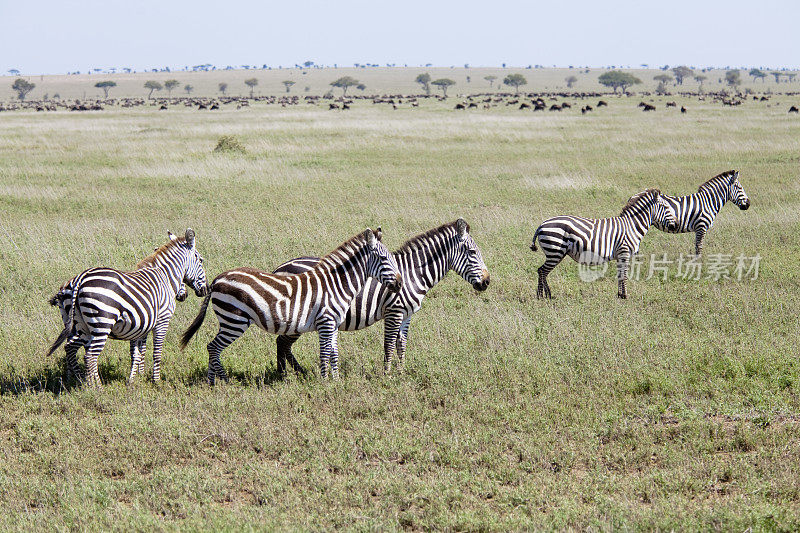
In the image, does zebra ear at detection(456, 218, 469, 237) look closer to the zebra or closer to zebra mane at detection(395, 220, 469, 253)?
zebra mane at detection(395, 220, 469, 253)

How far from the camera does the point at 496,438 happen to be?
6.17m

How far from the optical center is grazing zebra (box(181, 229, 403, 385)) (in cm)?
701

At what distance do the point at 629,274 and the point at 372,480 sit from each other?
26.8 ft

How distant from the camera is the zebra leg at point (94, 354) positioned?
22.5ft

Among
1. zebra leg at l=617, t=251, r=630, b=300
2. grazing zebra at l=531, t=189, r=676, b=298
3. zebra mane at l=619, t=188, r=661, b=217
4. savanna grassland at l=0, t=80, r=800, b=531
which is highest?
zebra mane at l=619, t=188, r=661, b=217

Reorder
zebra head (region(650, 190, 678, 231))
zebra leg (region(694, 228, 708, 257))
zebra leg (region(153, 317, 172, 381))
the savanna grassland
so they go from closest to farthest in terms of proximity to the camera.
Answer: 1. the savanna grassland
2. zebra leg (region(153, 317, 172, 381))
3. zebra head (region(650, 190, 678, 231))
4. zebra leg (region(694, 228, 708, 257))

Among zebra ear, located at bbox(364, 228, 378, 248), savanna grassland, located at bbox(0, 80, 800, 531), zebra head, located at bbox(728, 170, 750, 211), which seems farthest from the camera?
zebra head, located at bbox(728, 170, 750, 211)

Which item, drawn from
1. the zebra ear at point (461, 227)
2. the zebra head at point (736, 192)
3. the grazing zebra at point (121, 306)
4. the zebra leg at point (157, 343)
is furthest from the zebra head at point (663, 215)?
the zebra leg at point (157, 343)

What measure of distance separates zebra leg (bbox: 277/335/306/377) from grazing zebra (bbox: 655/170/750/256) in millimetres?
7859

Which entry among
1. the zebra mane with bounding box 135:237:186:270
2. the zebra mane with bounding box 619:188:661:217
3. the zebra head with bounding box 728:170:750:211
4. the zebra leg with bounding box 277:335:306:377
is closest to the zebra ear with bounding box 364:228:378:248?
the zebra leg with bounding box 277:335:306:377

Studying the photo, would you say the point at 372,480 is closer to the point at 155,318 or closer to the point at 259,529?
the point at 259,529

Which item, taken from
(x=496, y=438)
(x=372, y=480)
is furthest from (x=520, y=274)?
(x=372, y=480)

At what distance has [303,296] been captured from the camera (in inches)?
280

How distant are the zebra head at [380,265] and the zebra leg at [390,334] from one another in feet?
1.56
